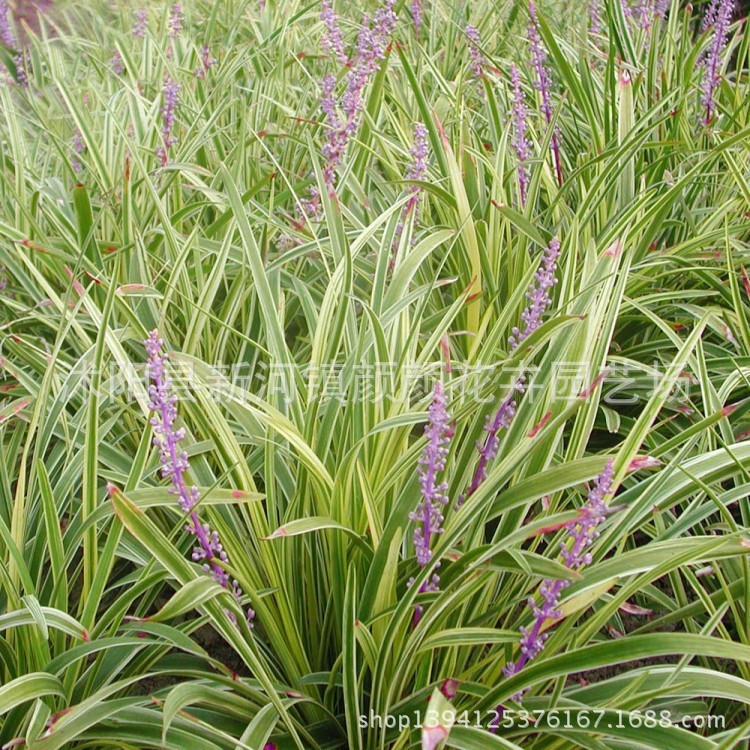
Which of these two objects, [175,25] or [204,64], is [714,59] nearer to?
[204,64]

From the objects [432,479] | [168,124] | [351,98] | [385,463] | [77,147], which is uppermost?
[351,98]

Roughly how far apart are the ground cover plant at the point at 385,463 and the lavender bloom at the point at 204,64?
2.64 ft

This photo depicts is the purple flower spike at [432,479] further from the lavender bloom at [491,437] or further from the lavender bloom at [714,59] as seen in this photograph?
the lavender bloom at [714,59]

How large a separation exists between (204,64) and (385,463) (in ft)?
8.87

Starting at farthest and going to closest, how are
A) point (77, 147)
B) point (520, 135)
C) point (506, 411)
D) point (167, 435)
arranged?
point (77, 147)
point (520, 135)
point (506, 411)
point (167, 435)

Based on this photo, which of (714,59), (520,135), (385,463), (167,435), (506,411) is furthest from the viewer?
(714,59)

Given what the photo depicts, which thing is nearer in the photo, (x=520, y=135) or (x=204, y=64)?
(x=520, y=135)

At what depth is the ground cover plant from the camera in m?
1.37

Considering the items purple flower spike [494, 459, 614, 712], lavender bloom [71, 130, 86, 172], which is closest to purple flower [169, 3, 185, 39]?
lavender bloom [71, 130, 86, 172]

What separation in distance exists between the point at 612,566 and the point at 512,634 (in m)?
0.21

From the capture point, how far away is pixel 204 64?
3709 millimetres

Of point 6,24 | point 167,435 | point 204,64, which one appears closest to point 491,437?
point 167,435

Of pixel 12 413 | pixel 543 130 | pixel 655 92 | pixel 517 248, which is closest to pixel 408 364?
pixel 517 248

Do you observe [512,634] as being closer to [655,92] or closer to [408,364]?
→ [408,364]
